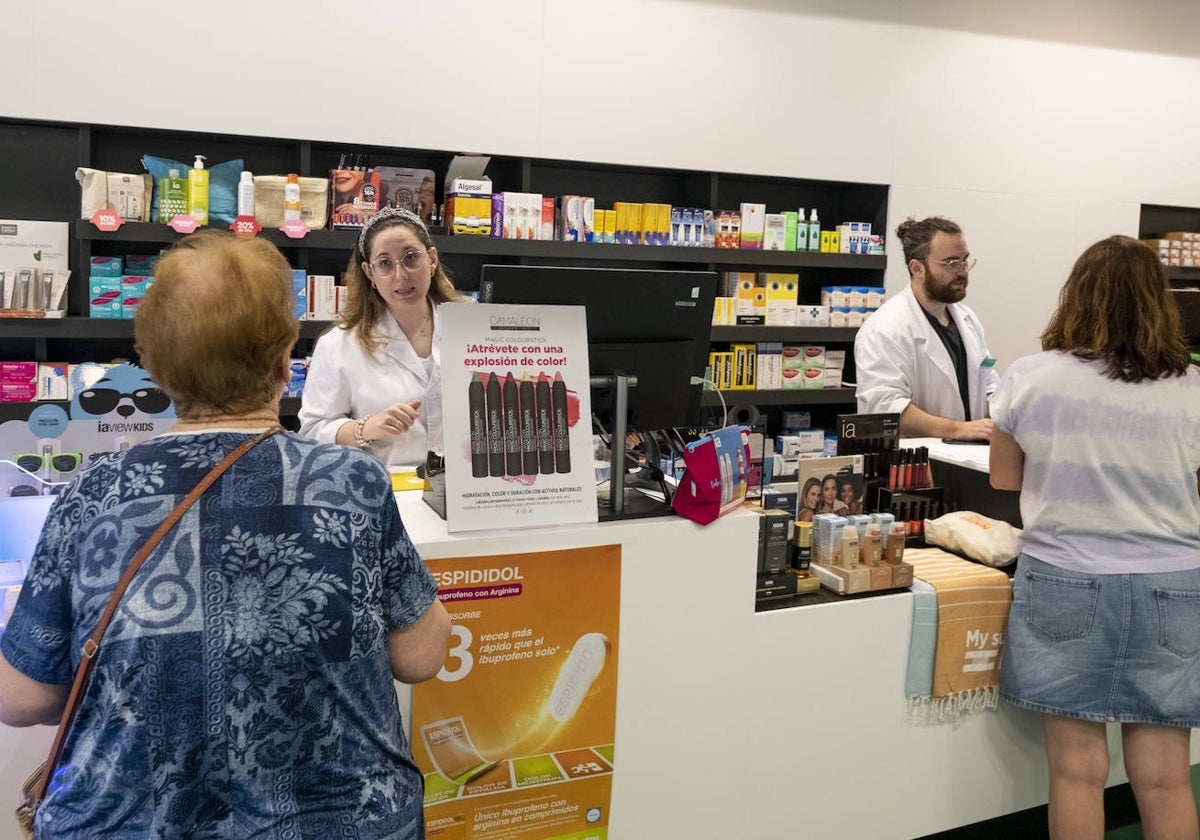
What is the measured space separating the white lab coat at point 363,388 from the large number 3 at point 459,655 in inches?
44.4

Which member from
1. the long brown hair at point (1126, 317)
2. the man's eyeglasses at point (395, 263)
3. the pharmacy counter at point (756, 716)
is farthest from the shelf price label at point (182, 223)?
the long brown hair at point (1126, 317)

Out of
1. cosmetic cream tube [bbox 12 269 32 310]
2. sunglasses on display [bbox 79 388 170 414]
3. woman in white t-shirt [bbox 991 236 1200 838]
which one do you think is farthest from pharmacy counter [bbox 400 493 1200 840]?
cosmetic cream tube [bbox 12 269 32 310]

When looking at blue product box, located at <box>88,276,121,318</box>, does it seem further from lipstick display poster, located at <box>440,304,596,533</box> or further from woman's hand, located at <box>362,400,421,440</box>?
lipstick display poster, located at <box>440,304,596,533</box>

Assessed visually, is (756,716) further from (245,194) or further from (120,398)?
(245,194)

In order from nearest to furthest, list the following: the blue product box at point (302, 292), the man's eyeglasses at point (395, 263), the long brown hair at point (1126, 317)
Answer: the long brown hair at point (1126, 317)
the man's eyeglasses at point (395, 263)
the blue product box at point (302, 292)

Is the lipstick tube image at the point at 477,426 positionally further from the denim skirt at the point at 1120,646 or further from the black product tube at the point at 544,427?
the denim skirt at the point at 1120,646

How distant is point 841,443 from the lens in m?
2.86

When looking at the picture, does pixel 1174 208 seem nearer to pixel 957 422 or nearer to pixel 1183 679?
pixel 957 422

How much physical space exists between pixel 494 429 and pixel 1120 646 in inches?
64.7

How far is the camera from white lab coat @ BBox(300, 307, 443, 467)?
305 centimetres

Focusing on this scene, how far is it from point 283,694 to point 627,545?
100 cm

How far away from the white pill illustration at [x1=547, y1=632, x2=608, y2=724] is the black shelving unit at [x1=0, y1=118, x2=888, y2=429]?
2.69 metres

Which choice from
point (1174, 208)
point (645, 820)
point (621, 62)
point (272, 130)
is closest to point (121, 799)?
point (645, 820)

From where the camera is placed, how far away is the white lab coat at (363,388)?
3047mm
